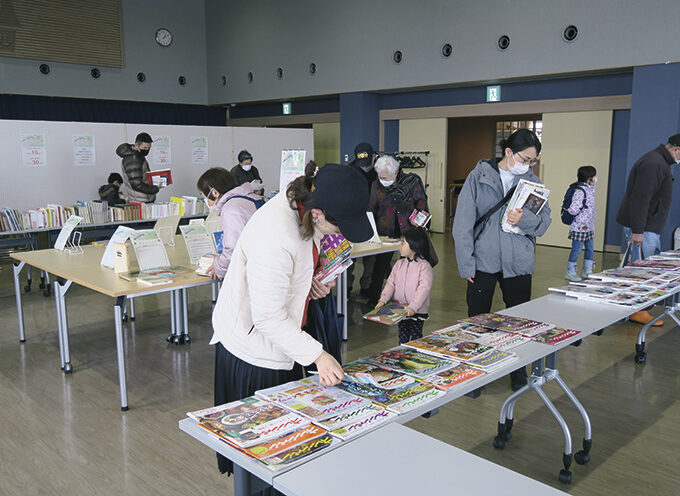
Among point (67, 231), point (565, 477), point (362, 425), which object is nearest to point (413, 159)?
point (67, 231)

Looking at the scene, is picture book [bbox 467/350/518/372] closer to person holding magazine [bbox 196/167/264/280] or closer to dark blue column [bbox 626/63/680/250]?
person holding magazine [bbox 196/167/264/280]

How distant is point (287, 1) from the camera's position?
11766 millimetres

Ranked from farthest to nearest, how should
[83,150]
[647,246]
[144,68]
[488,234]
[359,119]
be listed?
[144,68], [359,119], [83,150], [647,246], [488,234]

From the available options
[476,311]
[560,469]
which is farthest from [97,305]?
[560,469]

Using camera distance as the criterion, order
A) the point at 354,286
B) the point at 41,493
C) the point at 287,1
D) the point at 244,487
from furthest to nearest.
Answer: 1. the point at 287,1
2. the point at 354,286
3. the point at 41,493
4. the point at 244,487

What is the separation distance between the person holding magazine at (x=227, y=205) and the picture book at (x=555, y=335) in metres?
1.76

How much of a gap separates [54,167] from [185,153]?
1.98 meters

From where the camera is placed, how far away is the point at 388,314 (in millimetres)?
3354

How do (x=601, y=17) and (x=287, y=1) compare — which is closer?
(x=601, y=17)

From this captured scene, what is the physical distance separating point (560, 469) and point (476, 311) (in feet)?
3.34

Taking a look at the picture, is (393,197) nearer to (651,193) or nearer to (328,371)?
(651,193)

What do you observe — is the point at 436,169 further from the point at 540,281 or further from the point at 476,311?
the point at 476,311

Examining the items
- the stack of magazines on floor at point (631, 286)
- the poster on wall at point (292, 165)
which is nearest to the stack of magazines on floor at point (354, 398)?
the stack of magazines on floor at point (631, 286)

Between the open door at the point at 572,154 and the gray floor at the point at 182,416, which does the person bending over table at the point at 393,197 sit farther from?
the open door at the point at 572,154
